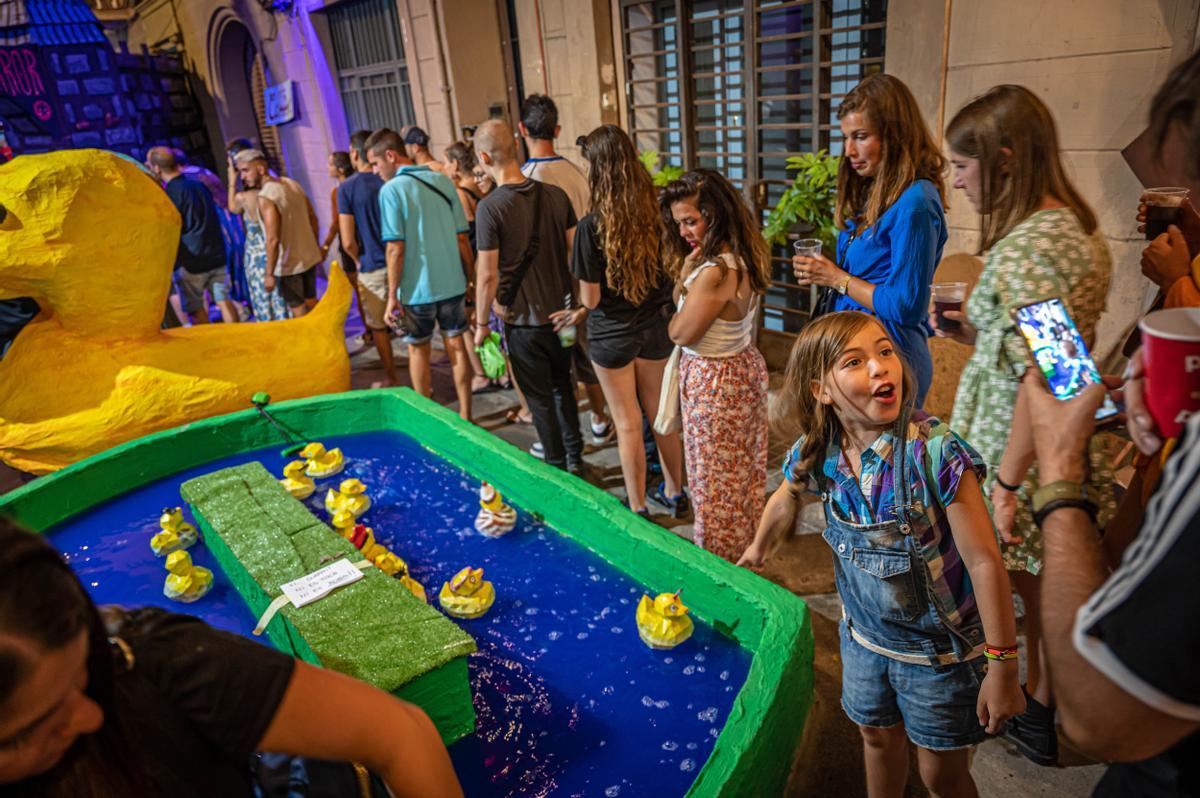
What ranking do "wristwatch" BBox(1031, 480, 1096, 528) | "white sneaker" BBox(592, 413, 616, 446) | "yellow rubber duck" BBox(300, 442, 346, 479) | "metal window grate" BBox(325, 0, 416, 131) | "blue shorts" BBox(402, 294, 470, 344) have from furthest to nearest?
"metal window grate" BBox(325, 0, 416, 131)
"blue shorts" BBox(402, 294, 470, 344)
"white sneaker" BBox(592, 413, 616, 446)
"yellow rubber duck" BBox(300, 442, 346, 479)
"wristwatch" BBox(1031, 480, 1096, 528)

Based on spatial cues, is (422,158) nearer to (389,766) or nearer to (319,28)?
(389,766)

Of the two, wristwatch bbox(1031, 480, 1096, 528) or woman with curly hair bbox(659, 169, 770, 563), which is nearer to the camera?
wristwatch bbox(1031, 480, 1096, 528)

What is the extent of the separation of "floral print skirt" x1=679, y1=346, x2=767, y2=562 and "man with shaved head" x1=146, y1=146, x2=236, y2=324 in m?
5.48

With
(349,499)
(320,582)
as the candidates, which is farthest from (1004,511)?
(349,499)

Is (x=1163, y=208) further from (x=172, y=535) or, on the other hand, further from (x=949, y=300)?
(x=172, y=535)

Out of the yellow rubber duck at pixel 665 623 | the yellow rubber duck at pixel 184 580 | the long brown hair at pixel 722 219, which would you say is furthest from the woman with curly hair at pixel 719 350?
the yellow rubber duck at pixel 184 580

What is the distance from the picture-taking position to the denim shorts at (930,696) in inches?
65.8

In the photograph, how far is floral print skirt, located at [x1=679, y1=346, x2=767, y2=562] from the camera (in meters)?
2.88

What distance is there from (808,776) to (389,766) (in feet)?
5.13

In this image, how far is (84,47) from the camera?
10.3 meters

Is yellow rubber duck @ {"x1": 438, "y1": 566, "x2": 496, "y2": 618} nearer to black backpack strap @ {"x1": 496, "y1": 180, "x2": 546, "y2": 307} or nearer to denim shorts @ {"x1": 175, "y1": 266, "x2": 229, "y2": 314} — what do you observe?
black backpack strap @ {"x1": 496, "y1": 180, "x2": 546, "y2": 307}

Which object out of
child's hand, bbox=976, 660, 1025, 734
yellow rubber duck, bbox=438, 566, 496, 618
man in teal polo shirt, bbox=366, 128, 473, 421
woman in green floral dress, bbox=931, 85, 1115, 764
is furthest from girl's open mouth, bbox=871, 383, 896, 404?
man in teal polo shirt, bbox=366, 128, 473, 421

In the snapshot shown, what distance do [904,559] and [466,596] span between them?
1.62 metres

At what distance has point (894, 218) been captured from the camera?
2613mm
